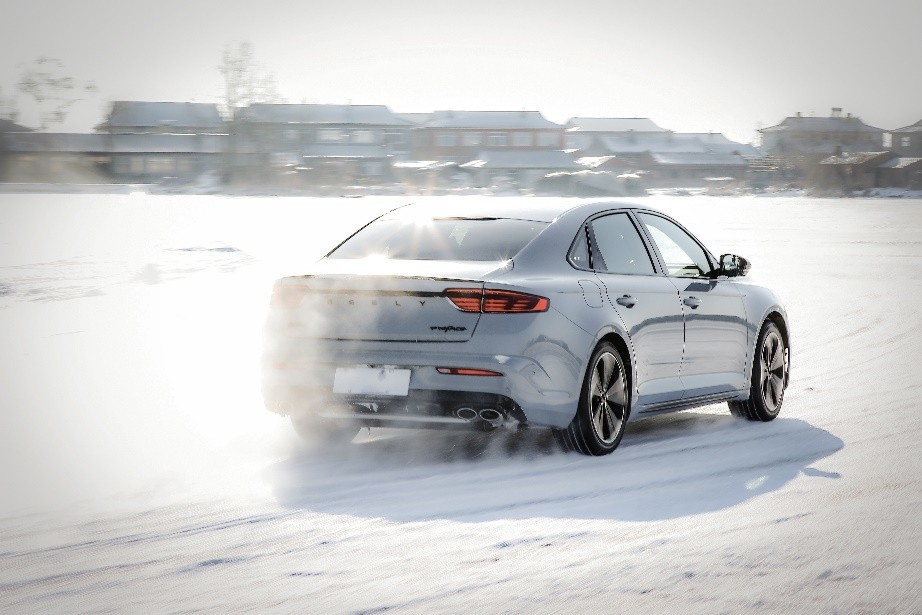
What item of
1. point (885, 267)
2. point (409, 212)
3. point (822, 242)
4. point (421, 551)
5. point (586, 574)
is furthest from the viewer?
point (822, 242)

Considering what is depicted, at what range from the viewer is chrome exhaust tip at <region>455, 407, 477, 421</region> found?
711cm


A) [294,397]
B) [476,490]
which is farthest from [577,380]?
[294,397]

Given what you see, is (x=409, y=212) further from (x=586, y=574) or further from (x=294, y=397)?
(x=586, y=574)

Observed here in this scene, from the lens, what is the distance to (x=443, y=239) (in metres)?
7.77

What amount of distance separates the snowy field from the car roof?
106 centimetres

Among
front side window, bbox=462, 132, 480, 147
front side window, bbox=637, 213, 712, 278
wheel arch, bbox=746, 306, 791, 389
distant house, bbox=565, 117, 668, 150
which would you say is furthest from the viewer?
distant house, bbox=565, 117, 668, 150

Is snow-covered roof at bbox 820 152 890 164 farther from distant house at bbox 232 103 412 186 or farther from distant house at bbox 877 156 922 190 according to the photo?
distant house at bbox 232 103 412 186

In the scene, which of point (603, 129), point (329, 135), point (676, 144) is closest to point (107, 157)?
point (329, 135)

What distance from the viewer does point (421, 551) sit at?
5.45 meters

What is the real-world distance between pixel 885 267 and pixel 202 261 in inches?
515

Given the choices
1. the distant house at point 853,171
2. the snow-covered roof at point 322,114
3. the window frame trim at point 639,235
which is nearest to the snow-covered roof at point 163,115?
the snow-covered roof at point 322,114

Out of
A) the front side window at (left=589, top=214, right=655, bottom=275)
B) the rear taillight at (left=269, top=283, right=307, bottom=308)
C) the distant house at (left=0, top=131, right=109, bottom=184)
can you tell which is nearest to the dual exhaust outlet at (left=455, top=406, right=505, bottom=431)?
the rear taillight at (left=269, top=283, right=307, bottom=308)

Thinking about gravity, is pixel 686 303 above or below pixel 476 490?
above

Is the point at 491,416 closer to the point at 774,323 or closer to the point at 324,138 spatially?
the point at 774,323
